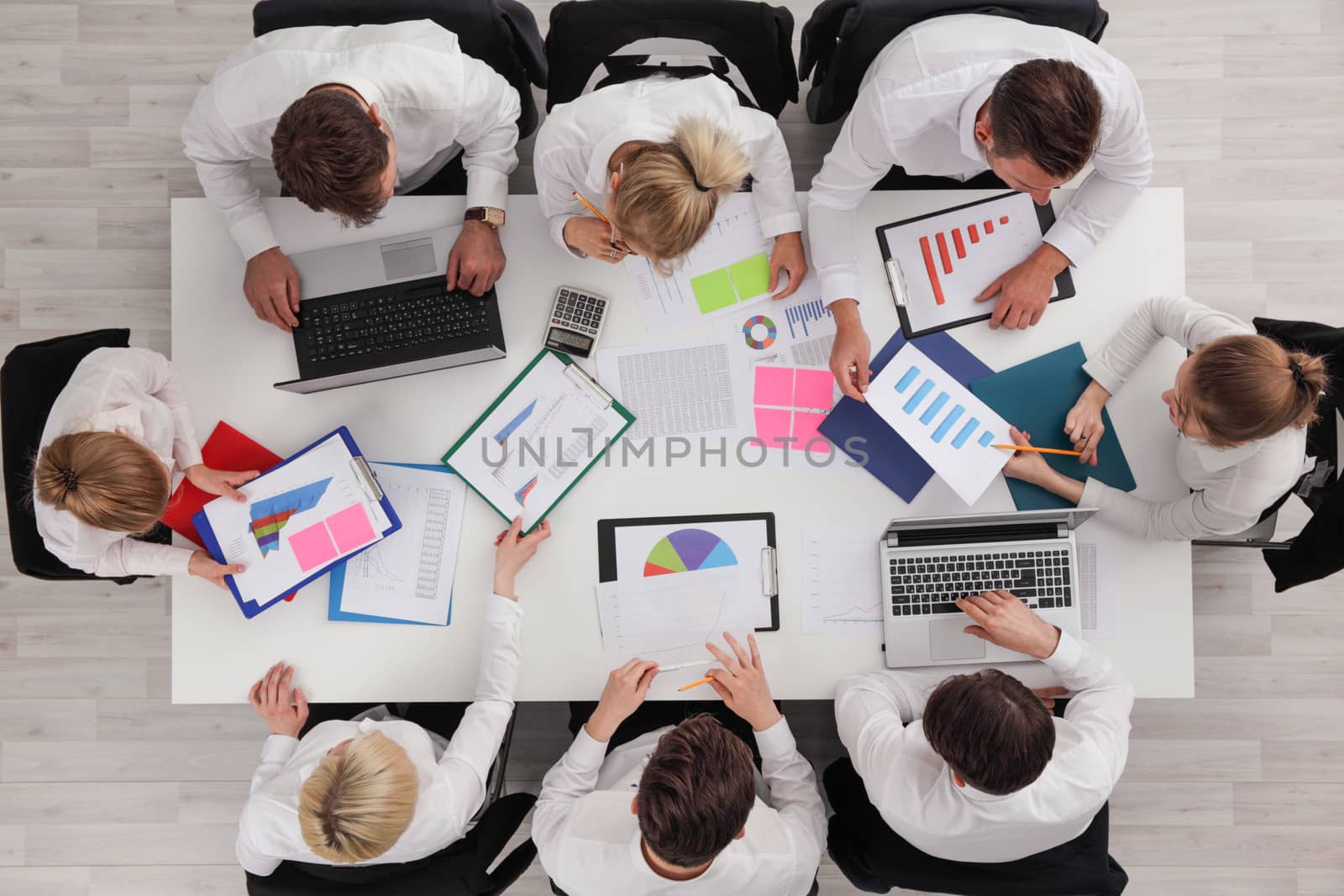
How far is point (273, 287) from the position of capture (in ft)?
5.40

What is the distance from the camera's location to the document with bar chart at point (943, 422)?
163 centimetres

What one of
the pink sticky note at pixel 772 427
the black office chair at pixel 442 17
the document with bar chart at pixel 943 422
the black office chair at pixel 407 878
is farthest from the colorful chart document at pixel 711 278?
the black office chair at pixel 407 878

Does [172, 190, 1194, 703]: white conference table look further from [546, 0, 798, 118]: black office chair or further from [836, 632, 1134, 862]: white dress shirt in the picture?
[546, 0, 798, 118]: black office chair

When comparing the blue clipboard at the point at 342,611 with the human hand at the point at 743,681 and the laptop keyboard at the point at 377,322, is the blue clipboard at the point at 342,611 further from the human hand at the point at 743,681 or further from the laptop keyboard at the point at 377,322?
the human hand at the point at 743,681

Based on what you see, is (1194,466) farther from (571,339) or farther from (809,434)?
(571,339)

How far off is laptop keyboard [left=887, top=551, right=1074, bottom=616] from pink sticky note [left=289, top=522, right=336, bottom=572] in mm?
1139

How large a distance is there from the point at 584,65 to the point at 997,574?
1412 millimetres

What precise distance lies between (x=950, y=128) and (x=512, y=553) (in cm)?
122

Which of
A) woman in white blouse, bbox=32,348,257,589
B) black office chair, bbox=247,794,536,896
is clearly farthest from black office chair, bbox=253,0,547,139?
black office chair, bbox=247,794,536,896

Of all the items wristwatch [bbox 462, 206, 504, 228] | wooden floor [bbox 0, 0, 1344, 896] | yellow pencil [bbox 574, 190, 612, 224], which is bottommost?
wooden floor [bbox 0, 0, 1344, 896]

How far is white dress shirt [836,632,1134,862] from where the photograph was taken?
1512 mm

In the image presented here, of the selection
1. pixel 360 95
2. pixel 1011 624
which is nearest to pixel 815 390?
pixel 1011 624

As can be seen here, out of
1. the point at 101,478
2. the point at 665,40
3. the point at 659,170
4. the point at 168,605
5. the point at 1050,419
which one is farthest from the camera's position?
the point at 168,605

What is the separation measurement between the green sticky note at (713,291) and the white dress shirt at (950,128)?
0.19 m
